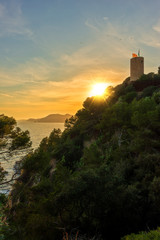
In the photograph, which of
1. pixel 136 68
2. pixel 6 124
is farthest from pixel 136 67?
pixel 6 124

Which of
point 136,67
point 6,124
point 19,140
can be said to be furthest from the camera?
point 136,67

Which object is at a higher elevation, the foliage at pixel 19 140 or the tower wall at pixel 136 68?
the tower wall at pixel 136 68

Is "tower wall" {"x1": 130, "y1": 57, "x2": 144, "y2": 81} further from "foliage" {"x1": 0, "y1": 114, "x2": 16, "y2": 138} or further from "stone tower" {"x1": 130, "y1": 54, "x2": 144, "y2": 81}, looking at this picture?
"foliage" {"x1": 0, "y1": 114, "x2": 16, "y2": 138}

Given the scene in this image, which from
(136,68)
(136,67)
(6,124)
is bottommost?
(6,124)

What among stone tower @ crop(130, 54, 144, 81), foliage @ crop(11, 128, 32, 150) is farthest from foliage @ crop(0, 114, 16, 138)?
stone tower @ crop(130, 54, 144, 81)

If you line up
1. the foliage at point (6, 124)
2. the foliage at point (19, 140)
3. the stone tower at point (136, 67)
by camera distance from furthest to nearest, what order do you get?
the stone tower at point (136, 67) < the foliage at point (19, 140) < the foliage at point (6, 124)

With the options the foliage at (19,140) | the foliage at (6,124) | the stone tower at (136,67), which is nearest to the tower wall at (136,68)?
the stone tower at (136,67)

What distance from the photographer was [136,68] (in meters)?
38.6

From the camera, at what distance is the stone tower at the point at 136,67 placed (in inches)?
1497

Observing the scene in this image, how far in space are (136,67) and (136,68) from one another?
222 mm

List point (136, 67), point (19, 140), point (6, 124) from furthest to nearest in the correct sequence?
point (136, 67), point (19, 140), point (6, 124)

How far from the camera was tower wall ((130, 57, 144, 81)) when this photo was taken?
38.0m

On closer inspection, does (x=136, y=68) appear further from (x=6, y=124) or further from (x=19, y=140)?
(x=6, y=124)

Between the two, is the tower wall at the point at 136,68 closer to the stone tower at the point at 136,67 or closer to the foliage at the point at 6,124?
the stone tower at the point at 136,67
